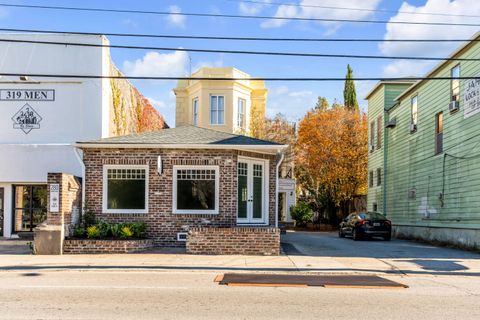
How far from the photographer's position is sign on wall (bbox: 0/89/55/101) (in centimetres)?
2200

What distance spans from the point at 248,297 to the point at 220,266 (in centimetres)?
443

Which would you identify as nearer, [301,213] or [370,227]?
[370,227]

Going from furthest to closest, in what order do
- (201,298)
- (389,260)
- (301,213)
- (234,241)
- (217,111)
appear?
(301,213), (217,111), (234,241), (389,260), (201,298)

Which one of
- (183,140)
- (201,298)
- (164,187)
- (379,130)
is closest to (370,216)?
(379,130)

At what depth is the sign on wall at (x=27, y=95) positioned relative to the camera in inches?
866

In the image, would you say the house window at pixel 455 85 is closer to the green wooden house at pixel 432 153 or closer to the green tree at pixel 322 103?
the green wooden house at pixel 432 153

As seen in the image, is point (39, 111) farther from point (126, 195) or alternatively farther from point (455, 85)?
point (455, 85)

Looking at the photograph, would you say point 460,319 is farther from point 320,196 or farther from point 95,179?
point 320,196

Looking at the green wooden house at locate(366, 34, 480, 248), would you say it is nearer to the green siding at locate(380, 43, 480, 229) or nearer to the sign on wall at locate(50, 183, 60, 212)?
the green siding at locate(380, 43, 480, 229)

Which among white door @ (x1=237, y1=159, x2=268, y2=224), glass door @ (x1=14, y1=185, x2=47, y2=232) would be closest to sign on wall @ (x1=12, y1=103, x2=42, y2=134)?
glass door @ (x1=14, y1=185, x2=47, y2=232)

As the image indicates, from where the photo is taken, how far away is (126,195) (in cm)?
1770

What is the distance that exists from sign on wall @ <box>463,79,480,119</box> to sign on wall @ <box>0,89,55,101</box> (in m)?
16.4

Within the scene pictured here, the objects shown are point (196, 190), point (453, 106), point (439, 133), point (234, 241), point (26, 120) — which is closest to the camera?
point (234, 241)

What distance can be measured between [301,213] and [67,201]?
77.9 feet
